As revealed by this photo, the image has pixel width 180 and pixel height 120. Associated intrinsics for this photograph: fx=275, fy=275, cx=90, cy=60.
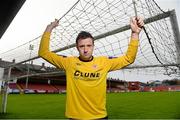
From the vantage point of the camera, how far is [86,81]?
1847mm

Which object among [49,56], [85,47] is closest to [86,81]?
[85,47]

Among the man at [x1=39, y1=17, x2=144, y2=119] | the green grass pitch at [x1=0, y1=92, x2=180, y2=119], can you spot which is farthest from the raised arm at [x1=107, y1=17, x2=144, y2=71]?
the green grass pitch at [x1=0, y1=92, x2=180, y2=119]

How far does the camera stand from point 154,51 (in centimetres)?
597

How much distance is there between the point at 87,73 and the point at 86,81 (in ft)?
0.18

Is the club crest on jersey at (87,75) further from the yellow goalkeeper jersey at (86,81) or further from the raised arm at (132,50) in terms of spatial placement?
the raised arm at (132,50)

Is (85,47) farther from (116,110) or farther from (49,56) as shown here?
(116,110)

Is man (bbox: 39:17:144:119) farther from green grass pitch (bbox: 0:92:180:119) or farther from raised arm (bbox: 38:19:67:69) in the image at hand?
green grass pitch (bbox: 0:92:180:119)

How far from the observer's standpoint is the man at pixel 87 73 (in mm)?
1790

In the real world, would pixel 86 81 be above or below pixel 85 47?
below

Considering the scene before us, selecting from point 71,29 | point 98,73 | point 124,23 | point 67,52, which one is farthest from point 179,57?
point 98,73

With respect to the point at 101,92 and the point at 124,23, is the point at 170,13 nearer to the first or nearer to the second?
the point at 124,23

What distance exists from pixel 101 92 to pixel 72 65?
29 cm

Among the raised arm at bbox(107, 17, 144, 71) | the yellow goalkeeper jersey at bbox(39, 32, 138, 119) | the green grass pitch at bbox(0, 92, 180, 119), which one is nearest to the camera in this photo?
the yellow goalkeeper jersey at bbox(39, 32, 138, 119)

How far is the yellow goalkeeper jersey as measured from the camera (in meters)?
1.79
